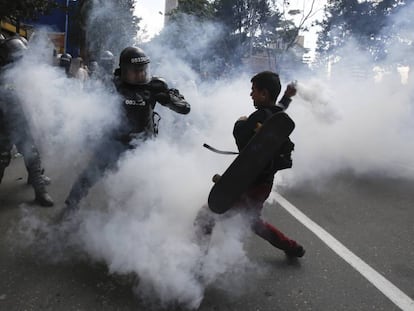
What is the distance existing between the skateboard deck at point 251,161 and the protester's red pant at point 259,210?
0.74 feet

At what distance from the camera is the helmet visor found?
3.41 m

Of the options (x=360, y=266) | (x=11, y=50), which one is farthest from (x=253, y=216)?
(x=11, y=50)

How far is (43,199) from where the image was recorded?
4254mm

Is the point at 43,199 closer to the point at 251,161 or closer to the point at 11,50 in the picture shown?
the point at 11,50

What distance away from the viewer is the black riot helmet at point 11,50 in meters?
4.07

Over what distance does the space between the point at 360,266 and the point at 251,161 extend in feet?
4.80

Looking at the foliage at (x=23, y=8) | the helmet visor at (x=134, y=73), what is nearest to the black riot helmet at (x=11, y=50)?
the helmet visor at (x=134, y=73)

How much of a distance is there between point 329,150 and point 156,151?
4.85 m

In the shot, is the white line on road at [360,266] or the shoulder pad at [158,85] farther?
the shoulder pad at [158,85]

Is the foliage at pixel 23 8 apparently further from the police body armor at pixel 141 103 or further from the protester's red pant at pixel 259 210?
the protester's red pant at pixel 259 210

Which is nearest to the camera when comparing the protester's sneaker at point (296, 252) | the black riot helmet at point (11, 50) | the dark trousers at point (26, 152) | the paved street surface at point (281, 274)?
the paved street surface at point (281, 274)

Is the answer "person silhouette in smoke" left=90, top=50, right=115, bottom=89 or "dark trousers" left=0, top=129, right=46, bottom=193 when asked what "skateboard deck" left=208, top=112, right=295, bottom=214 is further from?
"dark trousers" left=0, top=129, right=46, bottom=193

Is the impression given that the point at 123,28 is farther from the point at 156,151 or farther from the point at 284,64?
the point at 284,64

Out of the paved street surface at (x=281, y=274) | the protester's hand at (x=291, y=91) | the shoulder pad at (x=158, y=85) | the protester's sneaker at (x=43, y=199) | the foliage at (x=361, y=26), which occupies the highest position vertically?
the foliage at (x=361, y=26)
